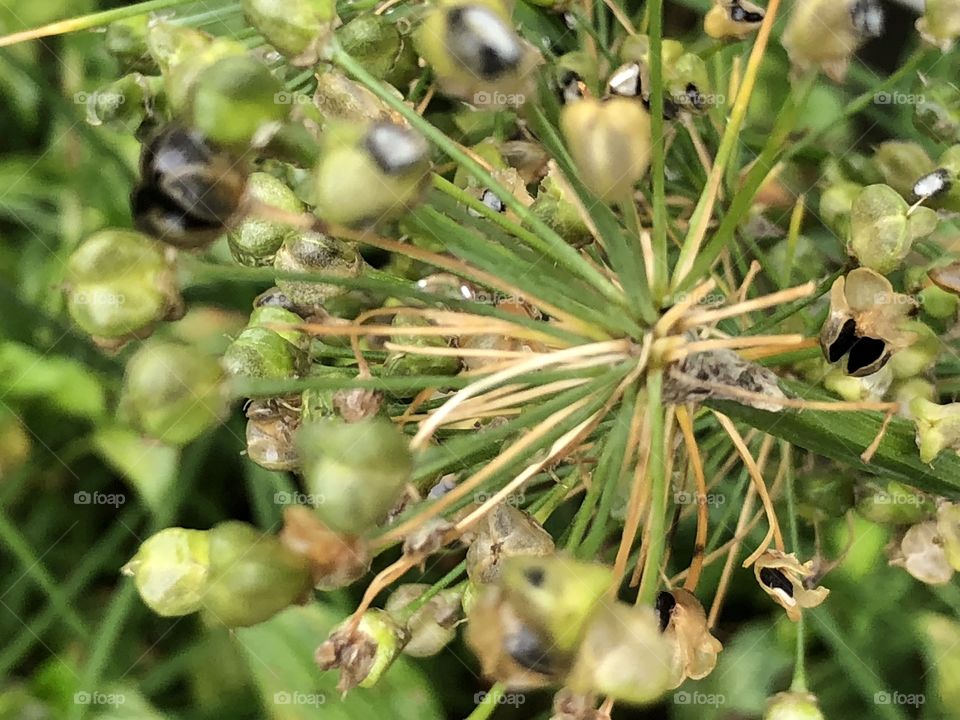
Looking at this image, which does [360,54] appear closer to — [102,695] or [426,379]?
[426,379]


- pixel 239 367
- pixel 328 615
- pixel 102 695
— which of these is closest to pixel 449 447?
pixel 239 367

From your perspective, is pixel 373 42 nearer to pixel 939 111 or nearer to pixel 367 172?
pixel 367 172

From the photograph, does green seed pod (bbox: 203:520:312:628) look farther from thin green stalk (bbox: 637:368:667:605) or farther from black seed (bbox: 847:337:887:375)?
black seed (bbox: 847:337:887:375)

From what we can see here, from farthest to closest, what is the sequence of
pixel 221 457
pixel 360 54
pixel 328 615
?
pixel 221 457, pixel 328 615, pixel 360 54

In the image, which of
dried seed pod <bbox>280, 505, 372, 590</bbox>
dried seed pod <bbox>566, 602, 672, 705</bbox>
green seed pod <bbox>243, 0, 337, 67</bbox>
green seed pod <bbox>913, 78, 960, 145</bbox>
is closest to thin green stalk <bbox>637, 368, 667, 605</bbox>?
dried seed pod <bbox>566, 602, 672, 705</bbox>

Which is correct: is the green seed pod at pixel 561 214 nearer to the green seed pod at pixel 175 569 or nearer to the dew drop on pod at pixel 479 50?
the dew drop on pod at pixel 479 50

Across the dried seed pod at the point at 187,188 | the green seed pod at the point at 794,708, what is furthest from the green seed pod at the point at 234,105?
the green seed pod at the point at 794,708
